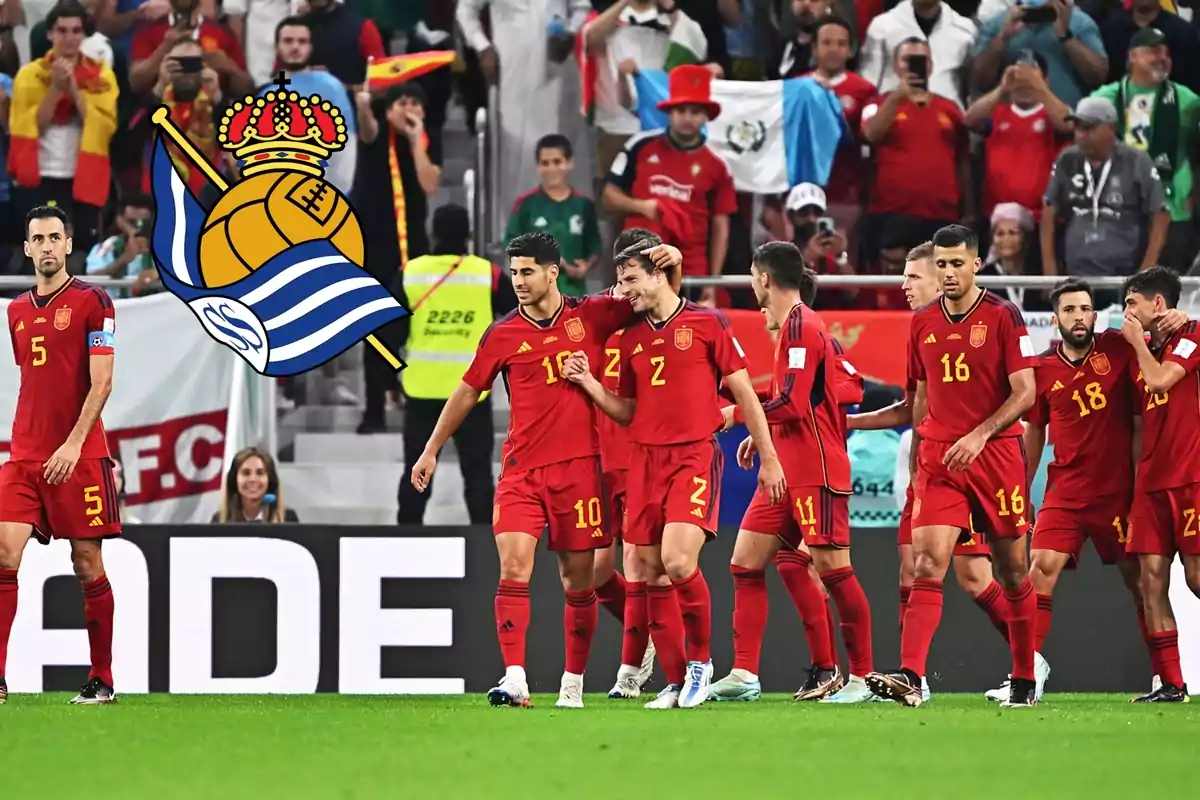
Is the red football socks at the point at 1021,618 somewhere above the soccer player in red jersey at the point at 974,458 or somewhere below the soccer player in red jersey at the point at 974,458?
below

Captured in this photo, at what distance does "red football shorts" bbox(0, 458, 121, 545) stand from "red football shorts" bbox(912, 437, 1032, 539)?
12.5 ft

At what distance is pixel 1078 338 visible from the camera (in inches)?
385

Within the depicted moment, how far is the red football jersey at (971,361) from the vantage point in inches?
338

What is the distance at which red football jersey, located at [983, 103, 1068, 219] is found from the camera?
13758 mm

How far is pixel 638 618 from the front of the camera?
957 cm

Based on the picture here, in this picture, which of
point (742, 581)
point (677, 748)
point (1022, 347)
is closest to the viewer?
point (677, 748)

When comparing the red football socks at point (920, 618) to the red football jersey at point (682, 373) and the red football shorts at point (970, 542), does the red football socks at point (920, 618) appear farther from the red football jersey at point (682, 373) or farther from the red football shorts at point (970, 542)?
the red football jersey at point (682, 373)

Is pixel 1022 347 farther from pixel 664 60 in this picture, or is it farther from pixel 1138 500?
pixel 664 60

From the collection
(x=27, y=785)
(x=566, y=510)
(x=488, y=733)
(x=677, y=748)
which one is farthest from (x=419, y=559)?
(x=27, y=785)

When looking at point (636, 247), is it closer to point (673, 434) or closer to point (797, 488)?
point (673, 434)

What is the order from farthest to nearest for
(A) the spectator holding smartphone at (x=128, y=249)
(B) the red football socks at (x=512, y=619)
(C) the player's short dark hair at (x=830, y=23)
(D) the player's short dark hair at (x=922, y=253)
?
(C) the player's short dark hair at (x=830, y=23) → (A) the spectator holding smartphone at (x=128, y=249) → (D) the player's short dark hair at (x=922, y=253) → (B) the red football socks at (x=512, y=619)

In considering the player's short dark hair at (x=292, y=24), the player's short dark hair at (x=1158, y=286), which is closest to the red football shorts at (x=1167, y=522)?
the player's short dark hair at (x=1158, y=286)

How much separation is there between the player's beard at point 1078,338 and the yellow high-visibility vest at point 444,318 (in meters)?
3.95

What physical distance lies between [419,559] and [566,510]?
8.79ft
